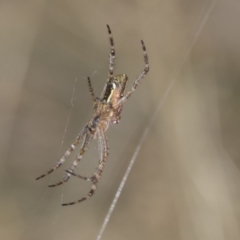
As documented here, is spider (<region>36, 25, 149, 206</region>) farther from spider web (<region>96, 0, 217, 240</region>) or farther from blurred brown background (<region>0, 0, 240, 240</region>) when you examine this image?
spider web (<region>96, 0, 217, 240</region>)

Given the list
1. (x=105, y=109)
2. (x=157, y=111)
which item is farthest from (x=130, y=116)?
(x=105, y=109)

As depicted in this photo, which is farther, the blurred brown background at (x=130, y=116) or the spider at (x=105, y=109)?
the blurred brown background at (x=130, y=116)

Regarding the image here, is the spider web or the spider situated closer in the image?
the spider

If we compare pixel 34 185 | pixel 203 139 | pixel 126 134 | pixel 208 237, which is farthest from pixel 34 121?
pixel 208 237

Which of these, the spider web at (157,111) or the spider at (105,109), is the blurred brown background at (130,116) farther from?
the spider at (105,109)

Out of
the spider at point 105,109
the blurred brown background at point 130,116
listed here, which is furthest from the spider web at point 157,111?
the spider at point 105,109

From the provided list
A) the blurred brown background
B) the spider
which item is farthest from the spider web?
the spider

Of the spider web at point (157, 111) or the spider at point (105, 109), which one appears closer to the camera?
the spider at point (105, 109)

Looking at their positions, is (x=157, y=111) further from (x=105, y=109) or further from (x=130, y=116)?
(x=105, y=109)

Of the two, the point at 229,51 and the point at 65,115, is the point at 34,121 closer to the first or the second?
the point at 65,115
